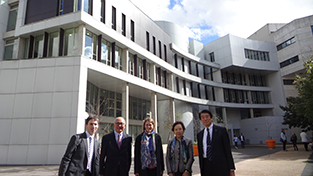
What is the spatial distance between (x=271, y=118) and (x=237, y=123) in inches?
248

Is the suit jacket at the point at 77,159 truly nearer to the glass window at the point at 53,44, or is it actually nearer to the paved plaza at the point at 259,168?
the paved plaza at the point at 259,168

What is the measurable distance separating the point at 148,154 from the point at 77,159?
1.58m

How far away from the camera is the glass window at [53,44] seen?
17.1m

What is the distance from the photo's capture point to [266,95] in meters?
42.4

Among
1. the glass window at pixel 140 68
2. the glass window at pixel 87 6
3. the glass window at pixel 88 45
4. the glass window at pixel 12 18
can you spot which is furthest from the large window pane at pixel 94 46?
the glass window at pixel 12 18

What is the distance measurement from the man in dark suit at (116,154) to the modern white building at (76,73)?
10377 mm

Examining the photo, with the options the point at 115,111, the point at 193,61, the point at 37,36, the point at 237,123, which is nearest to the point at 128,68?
the point at 115,111

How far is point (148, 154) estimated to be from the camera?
15.5 feet

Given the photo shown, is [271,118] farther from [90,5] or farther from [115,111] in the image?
[90,5]

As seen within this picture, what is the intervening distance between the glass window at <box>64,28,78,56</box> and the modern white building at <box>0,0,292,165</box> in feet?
0.25

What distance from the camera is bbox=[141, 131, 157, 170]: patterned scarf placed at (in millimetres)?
4695

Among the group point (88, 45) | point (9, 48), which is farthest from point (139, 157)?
point (9, 48)

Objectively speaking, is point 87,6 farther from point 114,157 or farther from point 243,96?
point 243,96

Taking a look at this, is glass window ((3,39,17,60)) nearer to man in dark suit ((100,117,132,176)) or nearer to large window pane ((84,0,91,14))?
large window pane ((84,0,91,14))
